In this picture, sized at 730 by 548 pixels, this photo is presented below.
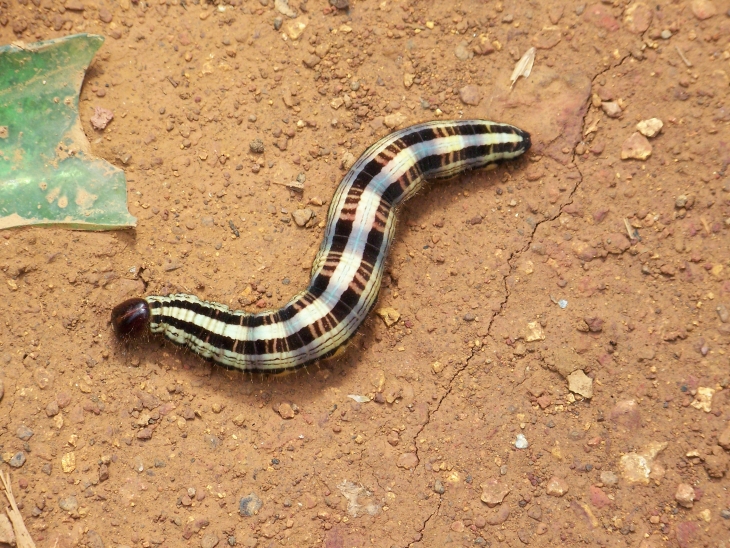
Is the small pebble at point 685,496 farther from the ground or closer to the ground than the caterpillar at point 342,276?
closer to the ground

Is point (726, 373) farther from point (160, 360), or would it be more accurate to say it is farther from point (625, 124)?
point (160, 360)

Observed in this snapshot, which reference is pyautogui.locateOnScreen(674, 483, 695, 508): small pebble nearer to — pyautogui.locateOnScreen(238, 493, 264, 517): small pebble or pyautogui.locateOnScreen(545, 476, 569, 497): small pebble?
pyautogui.locateOnScreen(545, 476, 569, 497): small pebble

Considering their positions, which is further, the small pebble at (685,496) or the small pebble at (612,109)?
the small pebble at (612,109)

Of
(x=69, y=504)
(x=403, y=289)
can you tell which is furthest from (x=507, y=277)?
(x=69, y=504)

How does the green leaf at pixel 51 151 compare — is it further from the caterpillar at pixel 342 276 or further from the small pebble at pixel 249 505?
the small pebble at pixel 249 505

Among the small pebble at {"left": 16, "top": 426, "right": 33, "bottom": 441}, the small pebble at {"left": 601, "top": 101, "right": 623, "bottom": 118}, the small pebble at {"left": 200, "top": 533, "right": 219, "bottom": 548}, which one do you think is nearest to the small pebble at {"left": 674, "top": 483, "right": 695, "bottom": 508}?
the small pebble at {"left": 601, "top": 101, "right": 623, "bottom": 118}

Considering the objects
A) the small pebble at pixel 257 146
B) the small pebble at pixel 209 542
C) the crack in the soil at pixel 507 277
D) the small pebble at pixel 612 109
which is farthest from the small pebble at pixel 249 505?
the small pebble at pixel 612 109

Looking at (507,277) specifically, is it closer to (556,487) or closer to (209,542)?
(556,487)

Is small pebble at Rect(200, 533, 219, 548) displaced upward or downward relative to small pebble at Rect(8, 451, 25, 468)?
downward
